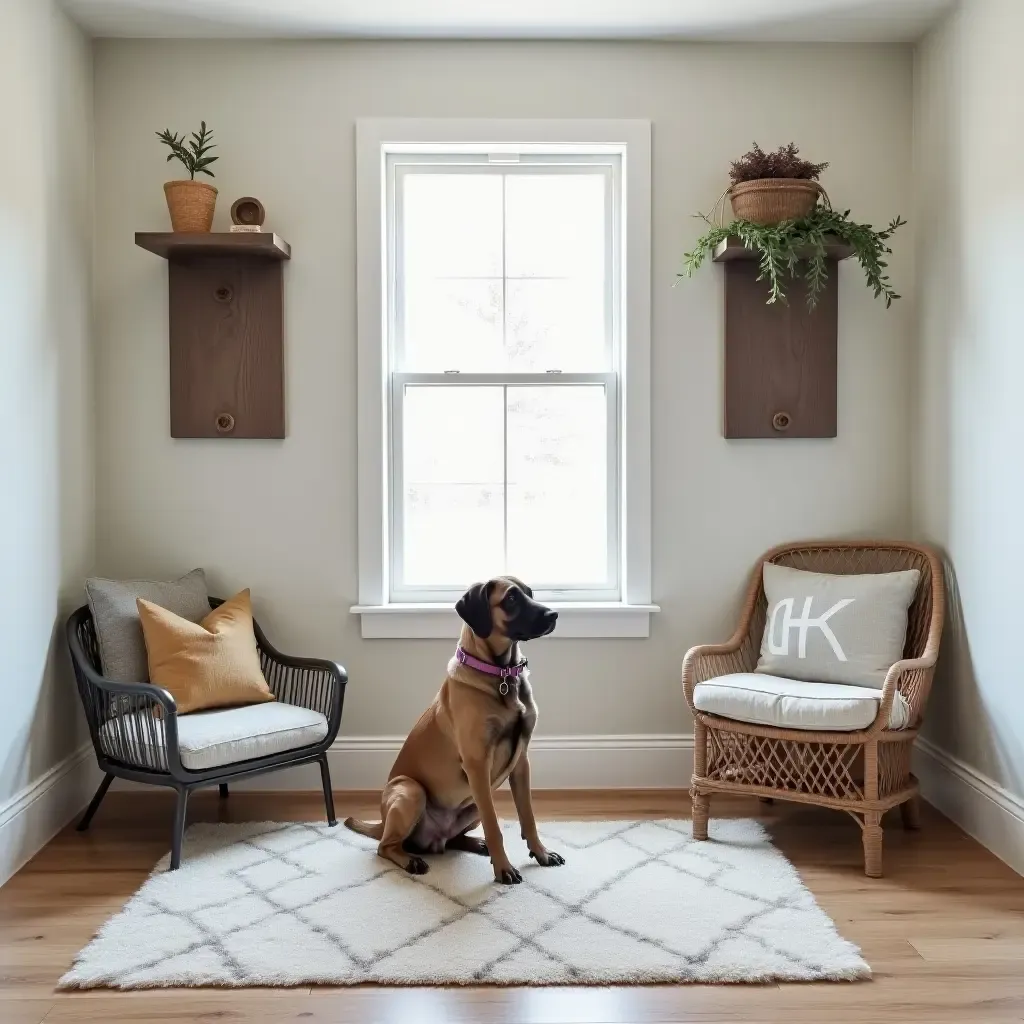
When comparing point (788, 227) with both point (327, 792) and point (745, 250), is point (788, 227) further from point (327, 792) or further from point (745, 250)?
point (327, 792)

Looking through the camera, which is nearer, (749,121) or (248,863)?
(248,863)

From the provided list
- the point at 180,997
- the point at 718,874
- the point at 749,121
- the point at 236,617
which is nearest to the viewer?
the point at 180,997

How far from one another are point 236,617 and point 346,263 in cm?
133

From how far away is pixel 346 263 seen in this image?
3.66m

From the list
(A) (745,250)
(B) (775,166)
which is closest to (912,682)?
(A) (745,250)

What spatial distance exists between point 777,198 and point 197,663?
245cm

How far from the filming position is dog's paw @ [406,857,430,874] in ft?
9.29

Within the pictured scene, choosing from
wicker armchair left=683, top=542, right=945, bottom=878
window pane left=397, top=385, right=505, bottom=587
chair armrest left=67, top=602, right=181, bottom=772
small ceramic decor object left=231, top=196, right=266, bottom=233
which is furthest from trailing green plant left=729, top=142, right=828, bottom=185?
chair armrest left=67, top=602, right=181, bottom=772

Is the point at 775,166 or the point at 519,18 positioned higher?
the point at 519,18

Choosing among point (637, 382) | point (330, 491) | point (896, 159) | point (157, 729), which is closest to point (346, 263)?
point (330, 491)

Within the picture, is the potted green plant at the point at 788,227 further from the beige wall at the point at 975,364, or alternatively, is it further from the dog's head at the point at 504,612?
the dog's head at the point at 504,612

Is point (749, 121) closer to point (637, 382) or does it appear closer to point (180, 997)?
point (637, 382)

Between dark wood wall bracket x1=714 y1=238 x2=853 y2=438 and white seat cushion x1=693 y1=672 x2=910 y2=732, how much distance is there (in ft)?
3.23

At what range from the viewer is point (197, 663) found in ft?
10.6
